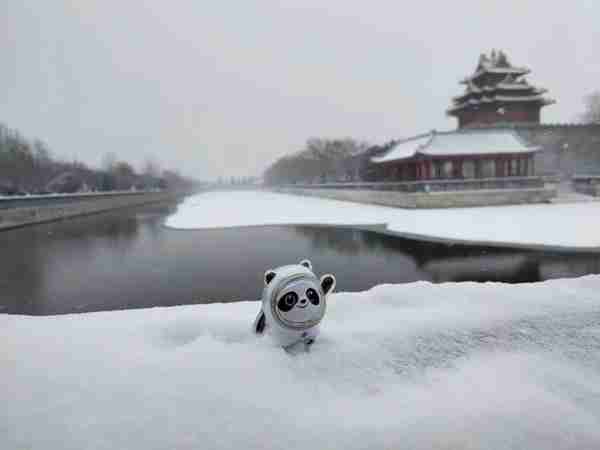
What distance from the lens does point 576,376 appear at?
2.84 meters

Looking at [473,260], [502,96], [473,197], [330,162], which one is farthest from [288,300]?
[330,162]

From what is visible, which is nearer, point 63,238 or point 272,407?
point 272,407

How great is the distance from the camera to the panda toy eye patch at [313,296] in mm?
2967

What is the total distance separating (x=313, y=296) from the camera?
2986 mm

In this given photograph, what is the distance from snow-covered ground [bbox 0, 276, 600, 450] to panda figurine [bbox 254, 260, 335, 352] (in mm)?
236

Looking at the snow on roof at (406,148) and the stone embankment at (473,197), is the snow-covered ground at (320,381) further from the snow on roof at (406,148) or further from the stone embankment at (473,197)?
the snow on roof at (406,148)

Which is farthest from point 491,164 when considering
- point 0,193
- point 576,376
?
point 0,193

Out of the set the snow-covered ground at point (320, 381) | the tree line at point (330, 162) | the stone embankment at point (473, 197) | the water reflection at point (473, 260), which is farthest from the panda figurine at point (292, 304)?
the tree line at point (330, 162)

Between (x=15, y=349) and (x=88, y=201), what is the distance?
3540 centimetres

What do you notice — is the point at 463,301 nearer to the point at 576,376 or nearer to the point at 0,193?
the point at 576,376

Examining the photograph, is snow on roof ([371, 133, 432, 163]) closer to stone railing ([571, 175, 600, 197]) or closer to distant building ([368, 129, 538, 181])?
distant building ([368, 129, 538, 181])

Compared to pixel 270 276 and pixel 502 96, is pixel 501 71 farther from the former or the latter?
pixel 270 276

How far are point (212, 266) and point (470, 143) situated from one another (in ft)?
78.1

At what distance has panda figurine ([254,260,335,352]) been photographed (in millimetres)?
2926
